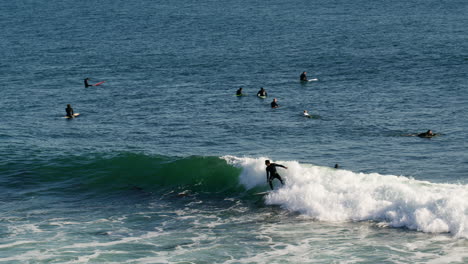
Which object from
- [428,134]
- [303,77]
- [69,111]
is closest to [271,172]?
[428,134]

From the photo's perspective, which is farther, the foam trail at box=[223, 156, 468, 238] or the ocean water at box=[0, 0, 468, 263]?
the foam trail at box=[223, 156, 468, 238]

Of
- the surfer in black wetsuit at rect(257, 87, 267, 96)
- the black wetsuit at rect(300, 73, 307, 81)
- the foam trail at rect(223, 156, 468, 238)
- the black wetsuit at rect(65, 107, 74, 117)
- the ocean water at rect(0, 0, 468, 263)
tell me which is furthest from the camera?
the black wetsuit at rect(300, 73, 307, 81)

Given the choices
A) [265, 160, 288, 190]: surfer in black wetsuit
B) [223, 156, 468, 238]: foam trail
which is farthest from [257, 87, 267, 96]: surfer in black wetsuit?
[265, 160, 288, 190]: surfer in black wetsuit

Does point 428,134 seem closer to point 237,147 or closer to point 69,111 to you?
point 237,147

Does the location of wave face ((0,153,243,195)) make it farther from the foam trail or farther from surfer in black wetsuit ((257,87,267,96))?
surfer in black wetsuit ((257,87,267,96))

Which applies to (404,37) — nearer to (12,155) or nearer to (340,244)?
(12,155)

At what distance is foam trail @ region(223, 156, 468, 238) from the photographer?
101 feet

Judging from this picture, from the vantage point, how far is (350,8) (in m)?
130

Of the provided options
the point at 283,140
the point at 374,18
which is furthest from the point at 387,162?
the point at 374,18

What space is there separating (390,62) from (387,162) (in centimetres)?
4010

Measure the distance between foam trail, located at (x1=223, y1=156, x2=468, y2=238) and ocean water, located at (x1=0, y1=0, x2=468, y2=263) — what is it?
3.8 inches

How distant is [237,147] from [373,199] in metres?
16.1

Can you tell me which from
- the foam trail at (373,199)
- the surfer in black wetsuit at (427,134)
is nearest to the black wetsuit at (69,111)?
the foam trail at (373,199)

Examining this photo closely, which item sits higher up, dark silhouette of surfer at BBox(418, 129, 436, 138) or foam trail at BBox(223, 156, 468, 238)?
dark silhouette of surfer at BBox(418, 129, 436, 138)
